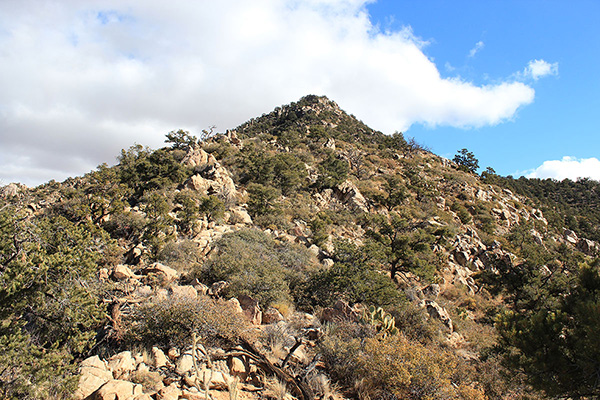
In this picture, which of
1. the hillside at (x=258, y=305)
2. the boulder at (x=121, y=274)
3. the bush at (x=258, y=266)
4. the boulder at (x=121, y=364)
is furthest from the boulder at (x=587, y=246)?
the boulder at (x=121, y=364)

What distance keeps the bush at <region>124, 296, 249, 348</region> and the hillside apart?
0.03m

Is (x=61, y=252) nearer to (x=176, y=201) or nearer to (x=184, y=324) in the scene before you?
(x=184, y=324)

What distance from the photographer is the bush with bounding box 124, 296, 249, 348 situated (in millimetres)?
5984

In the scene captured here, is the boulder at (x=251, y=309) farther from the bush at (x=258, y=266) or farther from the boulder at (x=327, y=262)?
the boulder at (x=327, y=262)

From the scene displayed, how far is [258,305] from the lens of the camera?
28.3 ft

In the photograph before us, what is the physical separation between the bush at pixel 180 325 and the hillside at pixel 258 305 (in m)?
0.03

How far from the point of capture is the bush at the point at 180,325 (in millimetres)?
5984

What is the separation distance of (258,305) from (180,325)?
292 cm

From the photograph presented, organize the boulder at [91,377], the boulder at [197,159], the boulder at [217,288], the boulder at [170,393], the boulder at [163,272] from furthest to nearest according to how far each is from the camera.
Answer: the boulder at [197,159] < the boulder at [163,272] < the boulder at [217,288] < the boulder at [170,393] < the boulder at [91,377]

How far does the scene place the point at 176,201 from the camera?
18.7 meters

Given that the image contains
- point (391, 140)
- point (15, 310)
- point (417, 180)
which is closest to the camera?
point (15, 310)

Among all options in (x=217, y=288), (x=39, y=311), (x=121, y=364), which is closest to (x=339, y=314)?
(x=217, y=288)

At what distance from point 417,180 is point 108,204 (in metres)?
38.3

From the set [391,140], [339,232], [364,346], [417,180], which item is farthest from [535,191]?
[364,346]
